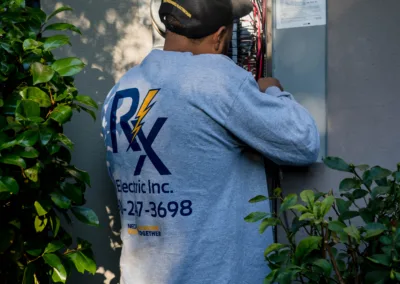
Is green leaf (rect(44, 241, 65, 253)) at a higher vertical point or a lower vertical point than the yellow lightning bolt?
lower

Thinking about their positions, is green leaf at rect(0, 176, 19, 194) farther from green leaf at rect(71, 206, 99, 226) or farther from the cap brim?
the cap brim

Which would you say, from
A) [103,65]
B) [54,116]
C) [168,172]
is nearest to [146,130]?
[168,172]

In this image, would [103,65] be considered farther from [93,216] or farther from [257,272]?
[257,272]

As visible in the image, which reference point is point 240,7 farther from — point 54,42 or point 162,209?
point 162,209

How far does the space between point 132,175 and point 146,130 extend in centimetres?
21

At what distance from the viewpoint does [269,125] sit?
231 centimetres

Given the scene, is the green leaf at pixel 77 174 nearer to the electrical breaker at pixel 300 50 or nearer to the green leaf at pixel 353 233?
the electrical breaker at pixel 300 50

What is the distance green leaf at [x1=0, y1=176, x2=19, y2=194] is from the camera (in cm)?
225

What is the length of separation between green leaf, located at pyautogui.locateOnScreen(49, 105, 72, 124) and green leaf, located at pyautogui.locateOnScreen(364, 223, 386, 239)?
3.96 ft

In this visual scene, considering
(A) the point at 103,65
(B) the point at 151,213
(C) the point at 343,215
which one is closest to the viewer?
(C) the point at 343,215

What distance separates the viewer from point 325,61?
272cm

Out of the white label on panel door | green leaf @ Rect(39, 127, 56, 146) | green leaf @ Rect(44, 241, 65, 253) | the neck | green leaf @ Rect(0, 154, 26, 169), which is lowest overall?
green leaf @ Rect(44, 241, 65, 253)

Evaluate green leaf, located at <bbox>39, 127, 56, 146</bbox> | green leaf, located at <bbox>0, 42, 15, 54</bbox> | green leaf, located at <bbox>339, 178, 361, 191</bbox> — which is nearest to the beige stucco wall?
green leaf, located at <bbox>339, 178, 361, 191</bbox>

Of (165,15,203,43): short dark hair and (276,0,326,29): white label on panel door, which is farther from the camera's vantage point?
(276,0,326,29): white label on panel door
